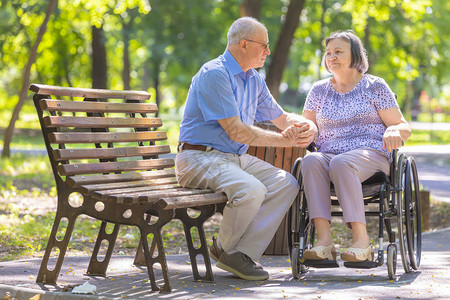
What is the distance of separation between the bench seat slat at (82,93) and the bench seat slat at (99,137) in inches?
10.2

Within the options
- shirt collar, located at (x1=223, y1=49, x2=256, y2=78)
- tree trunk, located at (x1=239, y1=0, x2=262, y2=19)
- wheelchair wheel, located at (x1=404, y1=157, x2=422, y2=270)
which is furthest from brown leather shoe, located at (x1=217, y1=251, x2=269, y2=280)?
tree trunk, located at (x1=239, y1=0, x2=262, y2=19)

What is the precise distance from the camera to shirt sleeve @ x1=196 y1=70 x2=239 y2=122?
16.6 ft

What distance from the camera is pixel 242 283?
498cm

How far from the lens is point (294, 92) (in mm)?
48688

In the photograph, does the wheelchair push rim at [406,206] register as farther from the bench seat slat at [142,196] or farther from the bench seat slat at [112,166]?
the bench seat slat at [112,166]

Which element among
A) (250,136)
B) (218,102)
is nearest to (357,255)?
(250,136)

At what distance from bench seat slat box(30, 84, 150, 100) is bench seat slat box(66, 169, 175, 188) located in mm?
550

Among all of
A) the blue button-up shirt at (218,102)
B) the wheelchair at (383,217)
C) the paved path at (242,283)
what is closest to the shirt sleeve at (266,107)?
the blue button-up shirt at (218,102)

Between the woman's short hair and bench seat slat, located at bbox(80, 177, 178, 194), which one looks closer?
bench seat slat, located at bbox(80, 177, 178, 194)

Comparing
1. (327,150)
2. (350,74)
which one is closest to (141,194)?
(327,150)

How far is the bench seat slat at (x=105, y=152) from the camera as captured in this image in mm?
4777

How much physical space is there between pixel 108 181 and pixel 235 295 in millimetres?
1096

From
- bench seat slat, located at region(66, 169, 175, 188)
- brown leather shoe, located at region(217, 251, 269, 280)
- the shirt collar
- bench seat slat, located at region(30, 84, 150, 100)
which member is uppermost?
the shirt collar

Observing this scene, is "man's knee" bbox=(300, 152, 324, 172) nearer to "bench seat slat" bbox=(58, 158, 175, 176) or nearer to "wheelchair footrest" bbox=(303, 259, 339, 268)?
"wheelchair footrest" bbox=(303, 259, 339, 268)
